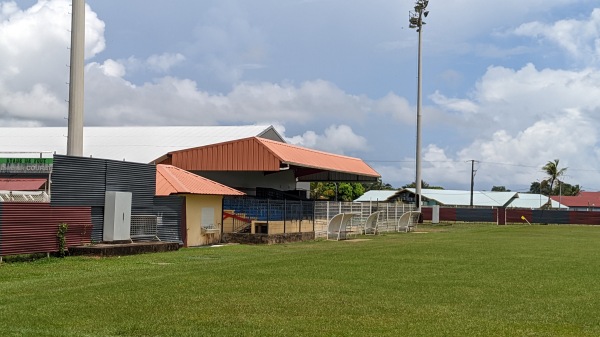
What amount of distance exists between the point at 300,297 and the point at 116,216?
13517 millimetres

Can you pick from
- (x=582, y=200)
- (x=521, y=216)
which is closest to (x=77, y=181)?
(x=521, y=216)

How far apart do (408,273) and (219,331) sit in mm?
8808

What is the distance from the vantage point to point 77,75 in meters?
30.6

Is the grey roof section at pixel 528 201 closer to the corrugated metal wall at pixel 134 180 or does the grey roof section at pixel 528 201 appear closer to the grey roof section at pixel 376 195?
the grey roof section at pixel 376 195

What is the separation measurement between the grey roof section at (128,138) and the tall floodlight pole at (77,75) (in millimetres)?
18128

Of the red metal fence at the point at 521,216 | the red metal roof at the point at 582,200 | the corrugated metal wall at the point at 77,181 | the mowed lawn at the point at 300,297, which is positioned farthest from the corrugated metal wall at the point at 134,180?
the red metal roof at the point at 582,200

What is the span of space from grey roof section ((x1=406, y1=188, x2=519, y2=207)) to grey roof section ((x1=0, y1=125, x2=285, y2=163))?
163 ft

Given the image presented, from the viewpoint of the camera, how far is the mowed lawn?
9891mm

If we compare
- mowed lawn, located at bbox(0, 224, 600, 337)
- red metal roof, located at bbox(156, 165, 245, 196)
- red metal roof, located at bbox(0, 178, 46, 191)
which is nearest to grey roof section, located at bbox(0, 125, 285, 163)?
red metal roof, located at bbox(156, 165, 245, 196)

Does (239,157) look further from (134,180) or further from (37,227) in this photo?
(37,227)

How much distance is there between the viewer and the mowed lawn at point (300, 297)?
Answer: 9.89m

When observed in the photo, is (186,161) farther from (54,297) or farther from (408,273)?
(54,297)

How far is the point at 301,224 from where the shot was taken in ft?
114

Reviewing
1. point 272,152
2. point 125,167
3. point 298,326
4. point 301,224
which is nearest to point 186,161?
point 272,152
